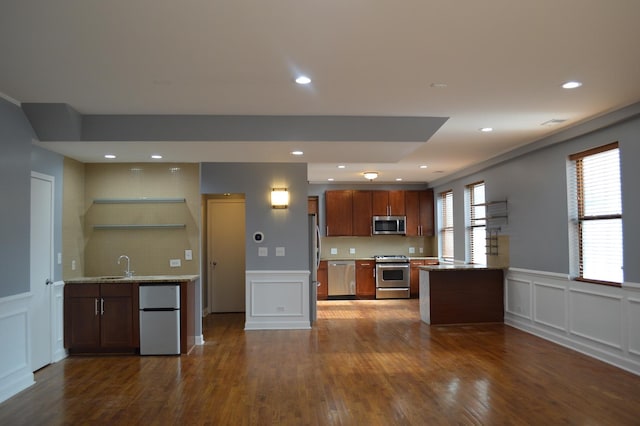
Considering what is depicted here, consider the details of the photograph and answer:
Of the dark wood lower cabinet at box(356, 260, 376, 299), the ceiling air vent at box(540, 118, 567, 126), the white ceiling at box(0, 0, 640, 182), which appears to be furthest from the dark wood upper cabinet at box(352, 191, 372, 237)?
the ceiling air vent at box(540, 118, 567, 126)

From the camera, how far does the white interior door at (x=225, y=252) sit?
27.8 ft

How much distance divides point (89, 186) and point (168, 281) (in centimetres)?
181

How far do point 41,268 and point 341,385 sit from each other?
337cm

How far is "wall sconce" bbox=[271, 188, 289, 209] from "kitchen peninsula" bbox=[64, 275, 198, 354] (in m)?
1.94

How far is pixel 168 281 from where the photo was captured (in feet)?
18.6

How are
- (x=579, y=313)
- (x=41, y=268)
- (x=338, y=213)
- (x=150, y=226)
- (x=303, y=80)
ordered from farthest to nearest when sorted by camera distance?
(x=338, y=213)
(x=150, y=226)
(x=579, y=313)
(x=41, y=268)
(x=303, y=80)

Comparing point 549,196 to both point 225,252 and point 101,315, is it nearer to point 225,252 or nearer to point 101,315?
point 225,252

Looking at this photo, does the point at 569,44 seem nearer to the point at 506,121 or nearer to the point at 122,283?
the point at 506,121

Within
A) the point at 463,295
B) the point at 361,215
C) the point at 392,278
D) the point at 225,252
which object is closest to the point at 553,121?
the point at 463,295

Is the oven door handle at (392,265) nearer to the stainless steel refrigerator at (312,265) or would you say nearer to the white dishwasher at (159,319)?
the stainless steel refrigerator at (312,265)

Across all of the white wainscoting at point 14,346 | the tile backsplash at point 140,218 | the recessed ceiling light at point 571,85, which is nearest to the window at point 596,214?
the recessed ceiling light at point 571,85

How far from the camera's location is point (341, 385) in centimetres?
444

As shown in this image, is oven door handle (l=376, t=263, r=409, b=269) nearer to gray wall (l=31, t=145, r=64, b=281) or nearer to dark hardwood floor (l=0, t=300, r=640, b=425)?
dark hardwood floor (l=0, t=300, r=640, b=425)

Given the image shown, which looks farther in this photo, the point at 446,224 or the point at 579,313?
the point at 446,224
